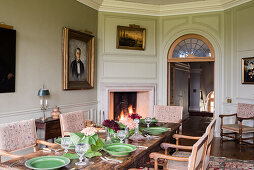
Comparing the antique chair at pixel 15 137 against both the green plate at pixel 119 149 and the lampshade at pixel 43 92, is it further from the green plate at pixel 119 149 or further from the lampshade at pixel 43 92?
the lampshade at pixel 43 92

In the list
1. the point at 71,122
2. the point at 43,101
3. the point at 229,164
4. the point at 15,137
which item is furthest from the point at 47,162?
the point at 229,164

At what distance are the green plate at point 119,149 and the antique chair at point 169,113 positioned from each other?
82.2 inches

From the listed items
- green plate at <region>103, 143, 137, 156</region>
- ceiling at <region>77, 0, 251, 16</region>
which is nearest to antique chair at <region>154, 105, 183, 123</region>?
green plate at <region>103, 143, 137, 156</region>

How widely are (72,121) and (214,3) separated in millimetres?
4762

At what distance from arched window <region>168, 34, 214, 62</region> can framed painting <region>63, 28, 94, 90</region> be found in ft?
7.43

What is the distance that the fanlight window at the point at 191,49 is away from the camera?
6501mm

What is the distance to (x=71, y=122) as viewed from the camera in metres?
3.52

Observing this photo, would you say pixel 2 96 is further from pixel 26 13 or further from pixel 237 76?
pixel 237 76

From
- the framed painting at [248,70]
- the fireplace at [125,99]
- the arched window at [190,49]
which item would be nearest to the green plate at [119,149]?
the fireplace at [125,99]

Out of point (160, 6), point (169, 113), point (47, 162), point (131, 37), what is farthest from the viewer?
point (160, 6)

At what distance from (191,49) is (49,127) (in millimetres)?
4286

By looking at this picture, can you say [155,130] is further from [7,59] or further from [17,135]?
[7,59]

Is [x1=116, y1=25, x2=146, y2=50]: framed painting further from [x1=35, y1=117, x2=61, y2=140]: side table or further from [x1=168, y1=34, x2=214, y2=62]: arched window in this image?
[x1=35, y1=117, x2=61, y2=140]: side table

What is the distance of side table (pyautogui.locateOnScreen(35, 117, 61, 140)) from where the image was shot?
13.4 feet
